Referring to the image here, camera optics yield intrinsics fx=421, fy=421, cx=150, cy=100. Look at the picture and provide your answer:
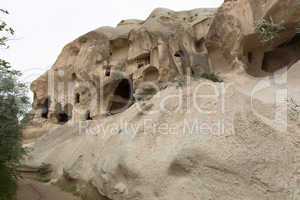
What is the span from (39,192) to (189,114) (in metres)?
4.52

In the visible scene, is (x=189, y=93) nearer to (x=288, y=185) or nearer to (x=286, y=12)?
(x=288, y=185)

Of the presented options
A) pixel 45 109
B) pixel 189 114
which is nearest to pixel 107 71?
pixel 45 109

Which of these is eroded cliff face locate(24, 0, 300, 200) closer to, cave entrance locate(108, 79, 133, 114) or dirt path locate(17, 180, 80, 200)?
cave entrance locate(108, 79, 133, 114)

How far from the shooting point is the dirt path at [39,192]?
940 centimetres

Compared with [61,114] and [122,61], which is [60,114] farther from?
[122,61]

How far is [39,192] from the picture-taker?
9.91 metres

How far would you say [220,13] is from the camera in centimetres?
1442

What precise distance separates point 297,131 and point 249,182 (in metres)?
1.35

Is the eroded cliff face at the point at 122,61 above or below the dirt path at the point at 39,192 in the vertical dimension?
above

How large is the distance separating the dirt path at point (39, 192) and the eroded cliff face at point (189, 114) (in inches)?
15.6

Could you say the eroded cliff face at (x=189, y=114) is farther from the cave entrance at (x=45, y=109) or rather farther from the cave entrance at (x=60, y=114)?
the cave entrance at (x=45, y=109)

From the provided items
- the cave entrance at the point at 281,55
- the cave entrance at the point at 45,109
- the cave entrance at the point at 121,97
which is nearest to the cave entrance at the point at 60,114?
the cave entrance at the point at 45,109

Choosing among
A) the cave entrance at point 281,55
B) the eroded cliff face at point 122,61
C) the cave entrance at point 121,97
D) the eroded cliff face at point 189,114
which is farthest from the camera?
the cave entrance at point 121,97

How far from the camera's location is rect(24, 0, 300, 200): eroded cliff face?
627 centimetres
